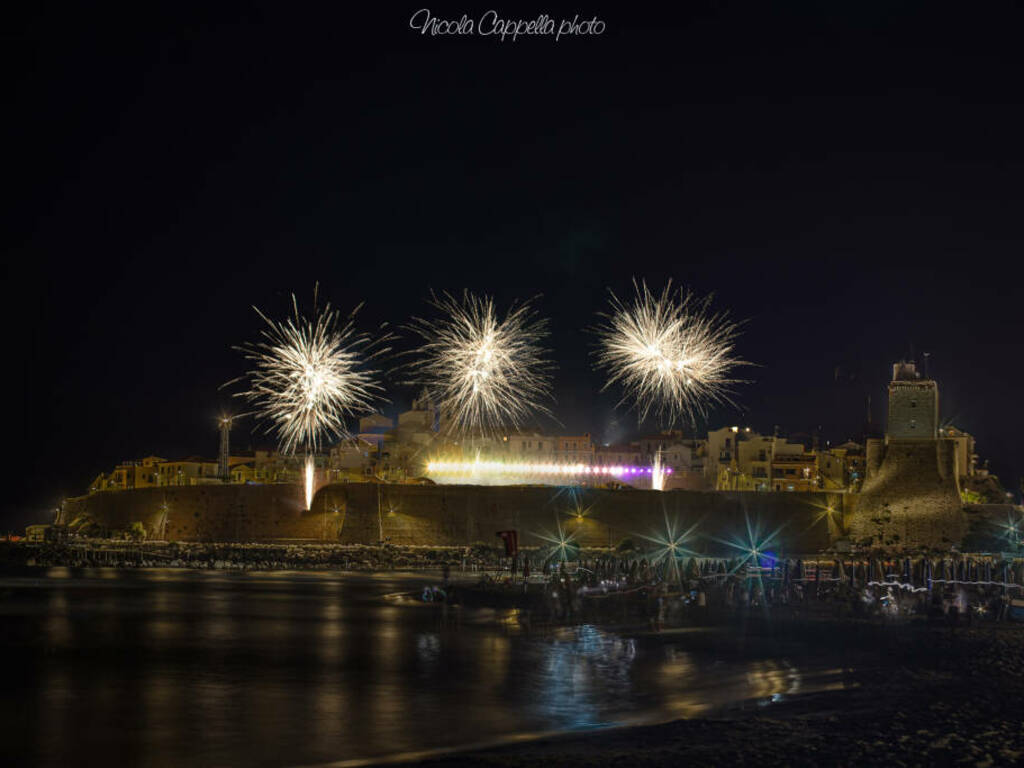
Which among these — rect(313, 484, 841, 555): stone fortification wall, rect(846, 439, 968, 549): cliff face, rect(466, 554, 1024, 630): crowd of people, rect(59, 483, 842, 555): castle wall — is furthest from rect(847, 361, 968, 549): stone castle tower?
rect(466, 554, 1024, 630): crowd of people

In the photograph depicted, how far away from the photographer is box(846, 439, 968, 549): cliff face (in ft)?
169

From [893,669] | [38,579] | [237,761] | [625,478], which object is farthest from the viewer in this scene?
[625,478]

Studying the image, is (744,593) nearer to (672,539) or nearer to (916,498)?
(672,539)

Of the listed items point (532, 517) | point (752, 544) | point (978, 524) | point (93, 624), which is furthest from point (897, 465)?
point (93, 624)

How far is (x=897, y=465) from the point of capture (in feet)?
172

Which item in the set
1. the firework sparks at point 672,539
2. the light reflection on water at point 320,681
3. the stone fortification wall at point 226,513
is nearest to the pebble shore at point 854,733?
the light reflection on water at point 320,681

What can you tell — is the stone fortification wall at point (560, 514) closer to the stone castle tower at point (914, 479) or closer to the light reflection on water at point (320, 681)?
the stone castle tower at point (914, 479)

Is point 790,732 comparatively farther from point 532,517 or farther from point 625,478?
point 625,478

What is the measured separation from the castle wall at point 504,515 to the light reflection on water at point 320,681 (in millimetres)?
20270

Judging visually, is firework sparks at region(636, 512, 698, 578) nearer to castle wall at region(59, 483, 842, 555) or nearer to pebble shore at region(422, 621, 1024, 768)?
castle wall at region(59, 483, 842, 555)

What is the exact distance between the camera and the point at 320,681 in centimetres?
2116

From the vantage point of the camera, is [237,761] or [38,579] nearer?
[237,761]

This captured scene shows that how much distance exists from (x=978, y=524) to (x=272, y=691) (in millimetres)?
40344

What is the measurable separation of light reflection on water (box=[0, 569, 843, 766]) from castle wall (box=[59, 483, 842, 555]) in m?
20.3
